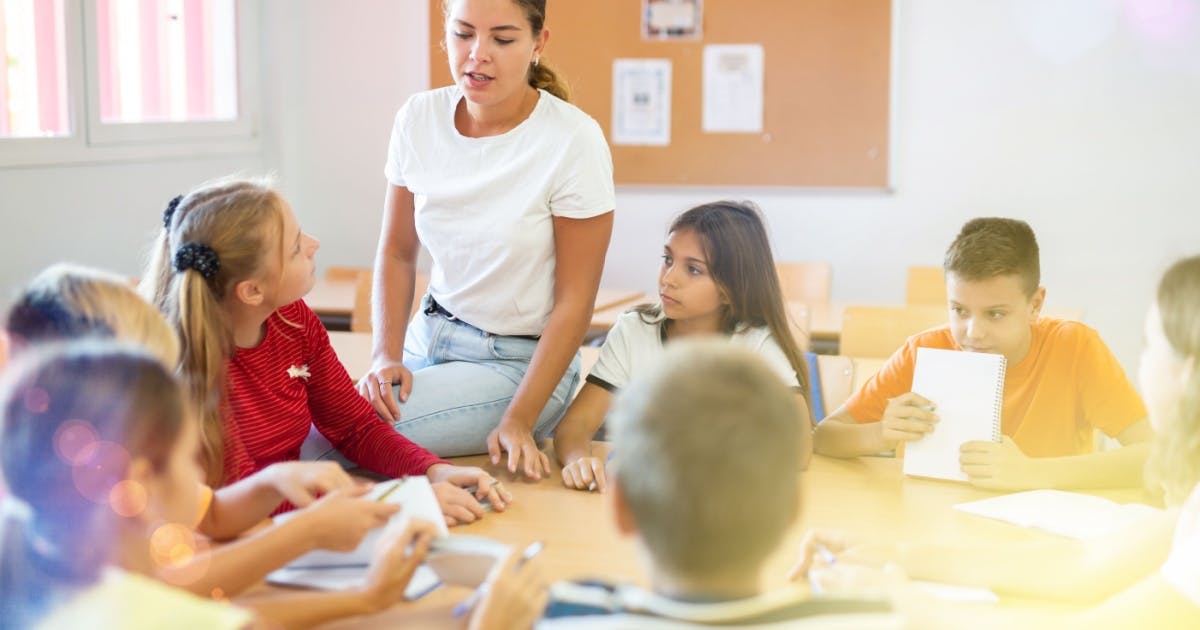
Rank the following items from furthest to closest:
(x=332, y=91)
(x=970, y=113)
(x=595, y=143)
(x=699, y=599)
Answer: (x=332, y=91) < (x=970, y=113) < (x=595, y=143) < (x=699, y=599)

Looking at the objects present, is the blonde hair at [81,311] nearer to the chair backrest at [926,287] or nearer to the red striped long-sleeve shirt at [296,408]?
the red striped long-sleeve shirt at [296,408]

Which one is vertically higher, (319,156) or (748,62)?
(748,62)

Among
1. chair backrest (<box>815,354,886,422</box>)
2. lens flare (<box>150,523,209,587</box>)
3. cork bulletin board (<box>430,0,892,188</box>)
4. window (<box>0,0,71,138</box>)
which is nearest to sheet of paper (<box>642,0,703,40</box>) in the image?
cork bulletin board (<box>430,0,892,188</box>)

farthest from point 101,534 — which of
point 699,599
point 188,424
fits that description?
point 699,599

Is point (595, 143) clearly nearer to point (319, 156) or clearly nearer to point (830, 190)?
point (830, 190)

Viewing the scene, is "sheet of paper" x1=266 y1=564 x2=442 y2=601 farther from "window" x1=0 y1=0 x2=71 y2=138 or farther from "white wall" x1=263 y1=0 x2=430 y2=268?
"white wall" x1=263 y1=0 x2=430 y2=268

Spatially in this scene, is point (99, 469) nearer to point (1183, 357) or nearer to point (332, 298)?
point (1183, 357)

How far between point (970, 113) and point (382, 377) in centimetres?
348

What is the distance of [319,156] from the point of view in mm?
5406

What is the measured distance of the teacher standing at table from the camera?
2.23m

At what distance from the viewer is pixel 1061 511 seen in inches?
69.8

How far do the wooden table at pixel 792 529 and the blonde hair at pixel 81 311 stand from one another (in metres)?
0.46

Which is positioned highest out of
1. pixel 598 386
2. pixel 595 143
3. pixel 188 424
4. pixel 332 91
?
pixel 332 91

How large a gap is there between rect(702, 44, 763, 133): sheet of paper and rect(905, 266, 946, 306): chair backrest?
3.23 feet
